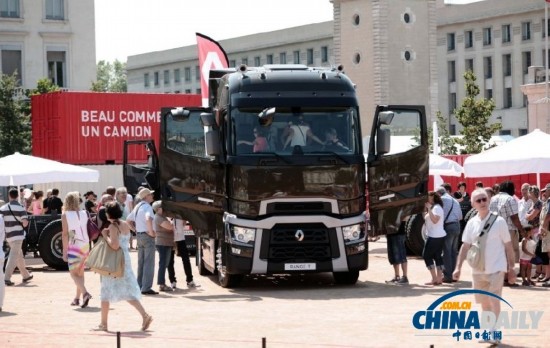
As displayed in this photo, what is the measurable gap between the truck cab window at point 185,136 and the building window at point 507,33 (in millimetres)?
83951

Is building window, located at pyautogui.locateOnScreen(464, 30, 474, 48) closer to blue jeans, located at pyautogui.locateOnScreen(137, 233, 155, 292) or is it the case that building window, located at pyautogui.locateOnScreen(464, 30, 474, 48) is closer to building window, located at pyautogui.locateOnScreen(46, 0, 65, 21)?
building window, located at pyautogui.locateOnScreen(46, 0, 65, 21)

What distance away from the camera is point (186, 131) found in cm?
2438

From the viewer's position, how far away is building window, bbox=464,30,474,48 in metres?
110

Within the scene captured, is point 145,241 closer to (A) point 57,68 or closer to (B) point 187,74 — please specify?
(A) point 57,68

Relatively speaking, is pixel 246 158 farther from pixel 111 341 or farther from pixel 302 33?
pixel 302 33

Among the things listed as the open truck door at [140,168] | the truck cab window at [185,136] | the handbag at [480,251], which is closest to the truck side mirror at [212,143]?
the truck cab window at [185,136]

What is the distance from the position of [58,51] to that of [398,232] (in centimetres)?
5573

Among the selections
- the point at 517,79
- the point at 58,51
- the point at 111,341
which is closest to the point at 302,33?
the point at 517,79

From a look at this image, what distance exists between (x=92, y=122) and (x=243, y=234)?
24978 mm

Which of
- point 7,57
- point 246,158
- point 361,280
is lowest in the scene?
point 361,280

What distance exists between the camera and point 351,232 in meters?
23.7

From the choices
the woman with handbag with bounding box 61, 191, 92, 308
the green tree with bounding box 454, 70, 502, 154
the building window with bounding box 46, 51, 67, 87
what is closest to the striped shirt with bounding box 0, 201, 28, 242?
the woman with handbag with bounding box 61, 191, 92, 308

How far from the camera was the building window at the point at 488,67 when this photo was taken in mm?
109250

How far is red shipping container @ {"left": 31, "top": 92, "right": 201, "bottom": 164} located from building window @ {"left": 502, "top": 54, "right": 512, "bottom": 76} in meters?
61.4
